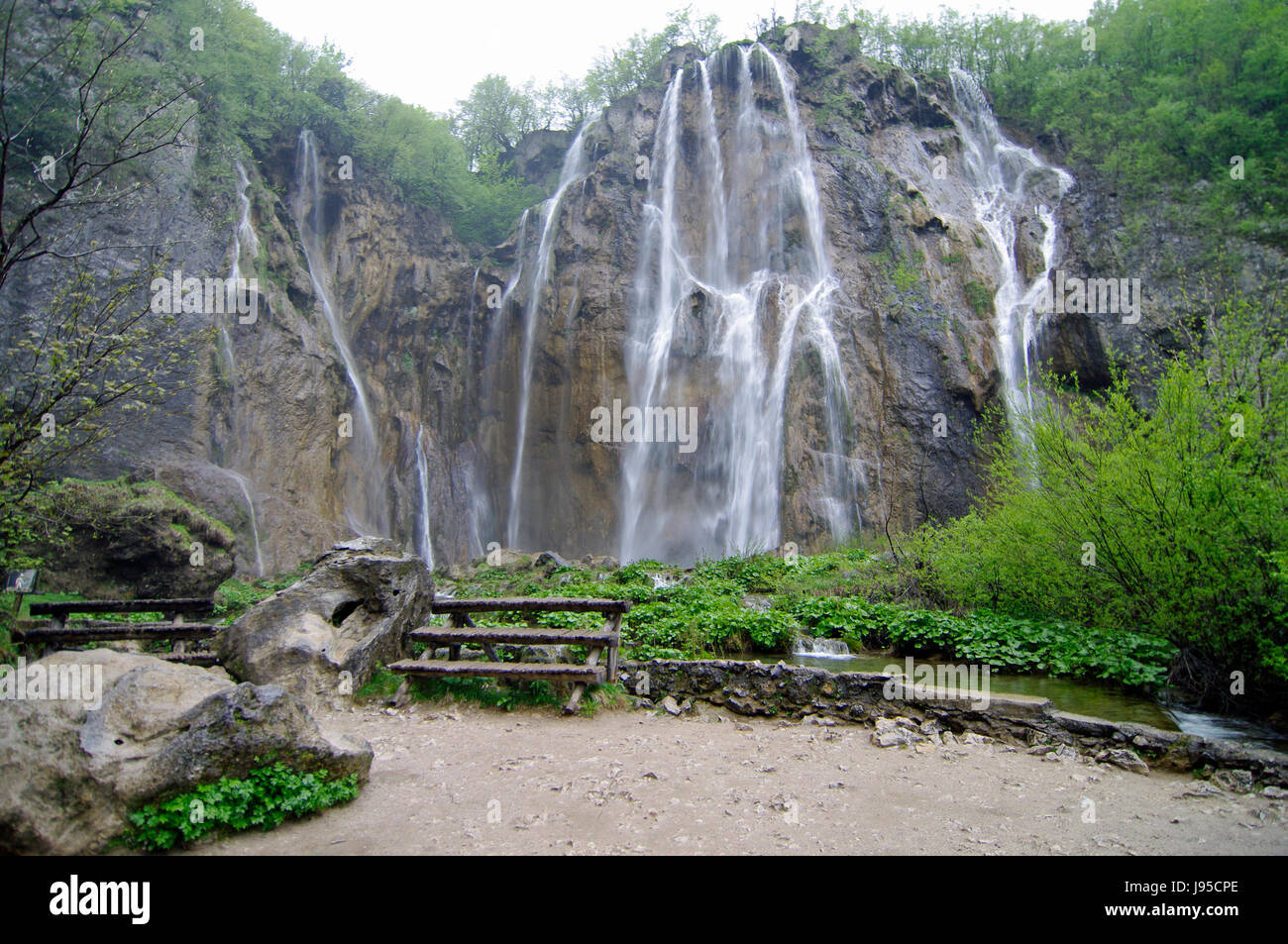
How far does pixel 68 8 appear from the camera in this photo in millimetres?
19938

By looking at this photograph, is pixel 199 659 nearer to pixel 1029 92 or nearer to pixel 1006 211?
pixel 1006 211

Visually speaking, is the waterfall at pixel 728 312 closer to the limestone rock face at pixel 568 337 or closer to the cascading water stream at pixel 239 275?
the limestone rock face at pixel 568 337

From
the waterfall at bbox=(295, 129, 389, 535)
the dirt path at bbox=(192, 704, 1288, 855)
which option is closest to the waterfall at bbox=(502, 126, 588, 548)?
the waterfall at bbox=(295, 129, 389, 535)

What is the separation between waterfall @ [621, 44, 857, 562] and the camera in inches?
905

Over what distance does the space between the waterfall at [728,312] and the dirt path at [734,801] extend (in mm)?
15553

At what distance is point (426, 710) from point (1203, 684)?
325 inches

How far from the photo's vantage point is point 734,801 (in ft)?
16.5

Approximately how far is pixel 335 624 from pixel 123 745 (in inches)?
167

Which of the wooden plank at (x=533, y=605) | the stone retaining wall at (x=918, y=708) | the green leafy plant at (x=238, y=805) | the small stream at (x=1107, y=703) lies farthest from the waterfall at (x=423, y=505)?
the green leafy plant at (x=238, y=805)

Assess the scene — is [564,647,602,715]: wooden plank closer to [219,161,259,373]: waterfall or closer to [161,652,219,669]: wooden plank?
[161,652,219,669]: wooden plank

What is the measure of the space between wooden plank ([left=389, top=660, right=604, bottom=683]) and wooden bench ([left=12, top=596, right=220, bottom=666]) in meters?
2.24

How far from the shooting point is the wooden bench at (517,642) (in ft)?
24.6

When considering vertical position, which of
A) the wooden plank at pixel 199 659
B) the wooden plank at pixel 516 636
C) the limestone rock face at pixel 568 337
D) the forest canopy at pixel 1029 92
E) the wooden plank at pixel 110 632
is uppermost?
the forest canopy at pixel 1029 92
